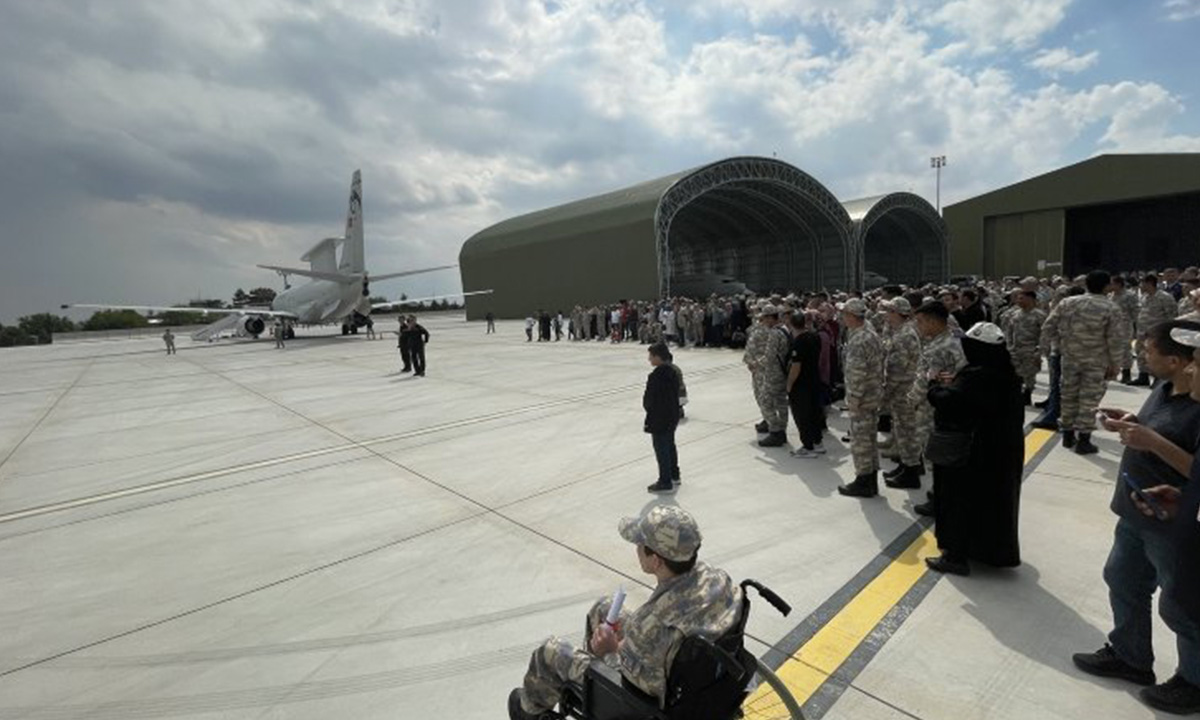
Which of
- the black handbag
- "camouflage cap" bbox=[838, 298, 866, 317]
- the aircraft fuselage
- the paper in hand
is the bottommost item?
the paper in hand

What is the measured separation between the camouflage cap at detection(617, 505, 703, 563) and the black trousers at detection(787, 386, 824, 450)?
495 centimetres

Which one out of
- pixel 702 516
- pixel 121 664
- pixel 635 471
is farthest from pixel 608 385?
pixel 121 664

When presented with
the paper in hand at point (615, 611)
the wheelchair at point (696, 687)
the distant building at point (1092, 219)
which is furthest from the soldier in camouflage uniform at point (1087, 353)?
the distant building at point (1092, 219)

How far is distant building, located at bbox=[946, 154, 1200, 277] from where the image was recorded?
35.0 metres

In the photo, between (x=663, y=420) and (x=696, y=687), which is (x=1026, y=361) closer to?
(x=663, y=420)

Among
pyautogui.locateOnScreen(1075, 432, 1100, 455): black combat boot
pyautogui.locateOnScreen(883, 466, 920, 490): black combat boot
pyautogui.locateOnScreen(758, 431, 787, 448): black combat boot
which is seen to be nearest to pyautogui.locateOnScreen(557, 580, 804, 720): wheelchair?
pyautogui.locateOnScreen(883, 466, 920, 490): black combat boot

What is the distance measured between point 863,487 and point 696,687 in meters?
4.02

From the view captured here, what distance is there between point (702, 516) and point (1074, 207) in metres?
46.8

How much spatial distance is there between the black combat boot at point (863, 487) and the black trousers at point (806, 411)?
1355mm

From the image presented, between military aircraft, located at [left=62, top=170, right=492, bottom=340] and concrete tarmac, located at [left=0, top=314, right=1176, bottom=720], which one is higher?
military aircraft, located at [left=62, top=170, right=492, bottom=340]

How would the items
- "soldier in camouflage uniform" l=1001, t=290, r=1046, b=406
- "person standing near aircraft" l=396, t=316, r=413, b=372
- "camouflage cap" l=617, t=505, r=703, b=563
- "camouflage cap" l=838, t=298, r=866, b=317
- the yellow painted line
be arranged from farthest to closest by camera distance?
"person standing near aircraft" l=396, t=316, r=413, b=372 < "soldier in camouflage uniform" l=1001, t=290, r=1046, b=406 < "camouflage cap" l=838, t=298, r=866, b=317 < the yellow painted line < "camouflage cap" l=617, t=505, r=703, b=563

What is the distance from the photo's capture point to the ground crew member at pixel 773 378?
23.4 ft

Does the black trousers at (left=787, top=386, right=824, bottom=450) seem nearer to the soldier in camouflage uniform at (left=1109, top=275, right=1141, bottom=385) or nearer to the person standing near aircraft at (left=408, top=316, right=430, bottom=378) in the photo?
the soldier in camouflage uniform at (left=1109, top=275, right=1141, bottom=385)

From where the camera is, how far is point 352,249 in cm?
3102
